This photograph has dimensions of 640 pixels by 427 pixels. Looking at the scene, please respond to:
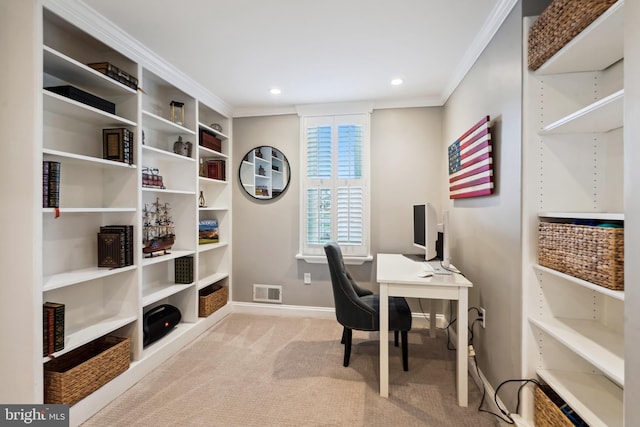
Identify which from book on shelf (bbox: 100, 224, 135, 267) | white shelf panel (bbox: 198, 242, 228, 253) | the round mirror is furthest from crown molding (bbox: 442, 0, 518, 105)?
white shelf panel (bbox: 198, 242, 228, 253)

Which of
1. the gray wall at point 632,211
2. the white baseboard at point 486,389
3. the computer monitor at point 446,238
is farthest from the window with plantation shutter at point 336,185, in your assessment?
the gray wall at point 632,211

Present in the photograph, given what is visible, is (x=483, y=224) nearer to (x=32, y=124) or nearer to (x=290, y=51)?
(x=290, y=51)

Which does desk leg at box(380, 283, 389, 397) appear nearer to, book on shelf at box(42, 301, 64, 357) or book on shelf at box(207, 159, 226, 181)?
book on shelf at box(42, 301, 64, 357)

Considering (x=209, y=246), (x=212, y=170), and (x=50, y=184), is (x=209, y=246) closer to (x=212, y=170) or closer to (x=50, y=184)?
(x=212, y=170)

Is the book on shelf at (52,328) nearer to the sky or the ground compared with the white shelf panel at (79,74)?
nearer to the ground

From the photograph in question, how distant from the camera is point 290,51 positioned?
221 centimetres

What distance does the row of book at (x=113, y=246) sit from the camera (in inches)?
80.5

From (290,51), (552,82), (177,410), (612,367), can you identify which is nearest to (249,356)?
(177,410)

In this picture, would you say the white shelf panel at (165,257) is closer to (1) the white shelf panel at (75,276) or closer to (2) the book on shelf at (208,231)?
(1) the white shelf panel at (75,276)

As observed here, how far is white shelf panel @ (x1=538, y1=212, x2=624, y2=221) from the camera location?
1.06m

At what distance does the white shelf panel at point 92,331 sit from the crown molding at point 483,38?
3121 millimetres

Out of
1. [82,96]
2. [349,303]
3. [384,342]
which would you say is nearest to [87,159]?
[82,96]

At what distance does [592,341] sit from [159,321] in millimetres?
2827

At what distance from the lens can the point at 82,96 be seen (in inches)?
70.7
